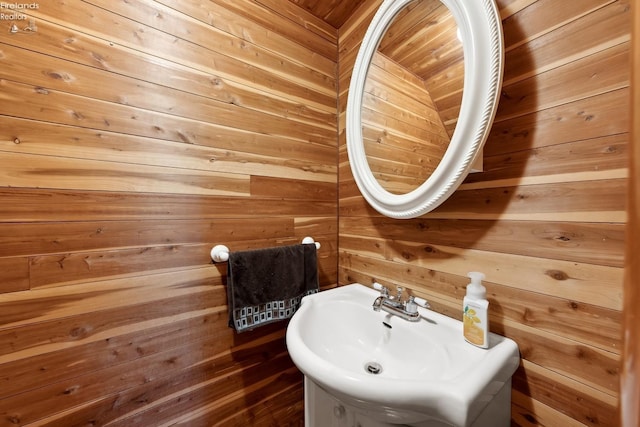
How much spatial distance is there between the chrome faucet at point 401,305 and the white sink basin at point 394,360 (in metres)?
0.02

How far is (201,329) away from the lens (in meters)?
0.91

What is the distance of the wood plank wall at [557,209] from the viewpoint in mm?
508

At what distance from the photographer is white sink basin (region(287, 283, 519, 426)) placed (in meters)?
0.48

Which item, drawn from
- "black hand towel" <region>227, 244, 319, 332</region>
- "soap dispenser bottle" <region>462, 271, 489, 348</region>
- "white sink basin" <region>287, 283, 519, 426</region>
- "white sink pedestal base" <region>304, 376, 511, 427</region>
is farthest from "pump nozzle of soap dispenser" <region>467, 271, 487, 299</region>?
"black hand towel" <region>227, 244, 319, 332</region>

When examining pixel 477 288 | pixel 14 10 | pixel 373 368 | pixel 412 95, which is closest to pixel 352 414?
pixel 373 368

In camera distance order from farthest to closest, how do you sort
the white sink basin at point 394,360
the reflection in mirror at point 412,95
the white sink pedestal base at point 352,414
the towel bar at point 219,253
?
the towel bar at point 219,253, the reflection in mirror at point 412,95, the white sink pedestal base at point 352,414, the white sink basin at point 394,360

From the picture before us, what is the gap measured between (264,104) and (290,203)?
1.41 ft

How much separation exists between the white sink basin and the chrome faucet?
0.07 ft

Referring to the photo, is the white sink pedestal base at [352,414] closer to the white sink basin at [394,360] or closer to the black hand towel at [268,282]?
the white sink basin at [394,360]

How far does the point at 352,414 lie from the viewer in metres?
0.68

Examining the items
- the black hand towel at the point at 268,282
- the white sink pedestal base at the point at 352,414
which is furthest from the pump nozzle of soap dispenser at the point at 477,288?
the black hand towel at the point at 268,282

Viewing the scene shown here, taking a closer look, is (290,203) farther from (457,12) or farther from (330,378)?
(457,12)

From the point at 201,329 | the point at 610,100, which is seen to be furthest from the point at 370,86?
the point at 201,329

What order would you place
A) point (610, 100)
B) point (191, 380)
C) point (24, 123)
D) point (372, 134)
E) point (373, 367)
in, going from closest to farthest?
point (610, 100) → point (24, 123) → point (373, 367) → point (191, 380) → point (372, 134)
